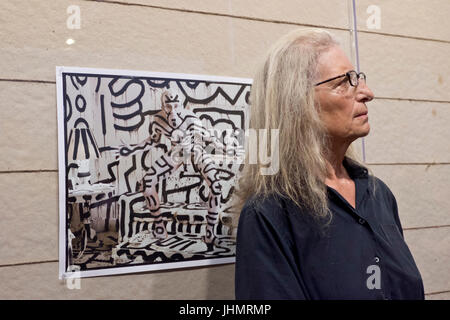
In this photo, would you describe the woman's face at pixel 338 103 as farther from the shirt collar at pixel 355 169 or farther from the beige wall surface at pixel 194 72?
the beige wall surface at pixel 194 72

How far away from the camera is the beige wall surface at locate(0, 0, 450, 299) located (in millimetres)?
813

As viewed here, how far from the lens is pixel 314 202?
749 millimetres

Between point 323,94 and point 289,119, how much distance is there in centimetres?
9

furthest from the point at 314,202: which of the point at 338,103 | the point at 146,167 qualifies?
the point at 146,167

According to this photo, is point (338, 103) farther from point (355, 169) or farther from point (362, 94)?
point (355, 169)

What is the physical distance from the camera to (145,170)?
0.91 m

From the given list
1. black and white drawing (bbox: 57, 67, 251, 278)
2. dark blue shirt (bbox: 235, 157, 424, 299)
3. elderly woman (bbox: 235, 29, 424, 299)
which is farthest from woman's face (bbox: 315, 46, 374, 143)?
black and white drawing (bbox: 57, 67, 251, 278)

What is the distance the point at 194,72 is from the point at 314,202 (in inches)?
16.9

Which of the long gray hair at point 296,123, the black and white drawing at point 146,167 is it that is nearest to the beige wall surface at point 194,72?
the black and white drawing at point 146,167

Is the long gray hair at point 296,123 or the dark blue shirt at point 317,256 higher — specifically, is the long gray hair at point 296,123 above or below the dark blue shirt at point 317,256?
above

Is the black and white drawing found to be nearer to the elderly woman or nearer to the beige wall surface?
the beige wall surface

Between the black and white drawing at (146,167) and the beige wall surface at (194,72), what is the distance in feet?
0.09

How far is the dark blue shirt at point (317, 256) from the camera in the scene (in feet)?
2.26

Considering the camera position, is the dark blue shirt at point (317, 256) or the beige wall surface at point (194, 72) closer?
the dark blue shirt at point (317, 256)
